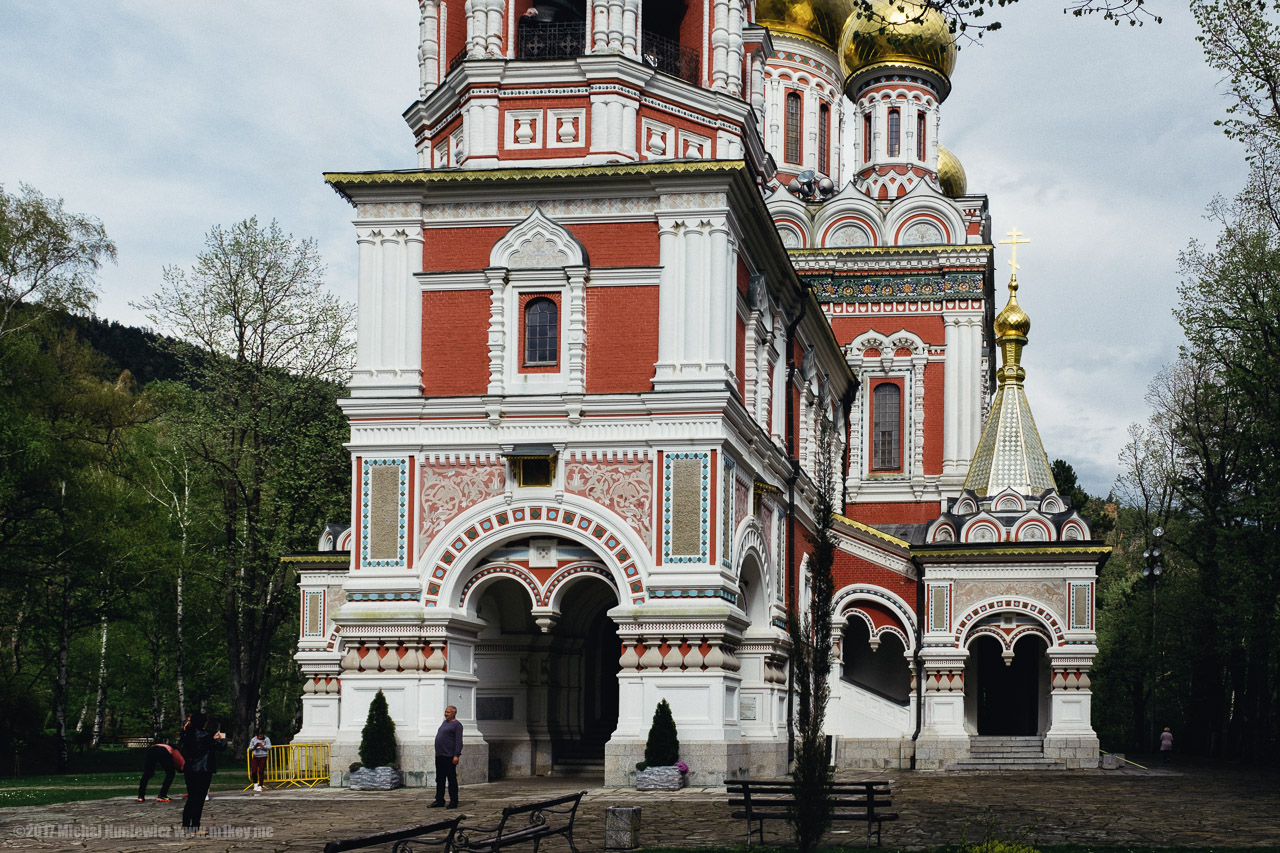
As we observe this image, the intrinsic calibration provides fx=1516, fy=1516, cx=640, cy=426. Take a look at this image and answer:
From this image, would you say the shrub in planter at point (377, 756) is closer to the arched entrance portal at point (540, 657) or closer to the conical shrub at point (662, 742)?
the arched entrance portal at point (540, 657)

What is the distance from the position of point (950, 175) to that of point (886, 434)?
8844 millimetres

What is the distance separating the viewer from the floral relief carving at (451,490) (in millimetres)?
18562

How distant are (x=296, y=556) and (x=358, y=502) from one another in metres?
7.22

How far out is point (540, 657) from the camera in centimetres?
2117

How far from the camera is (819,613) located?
10.0 meters

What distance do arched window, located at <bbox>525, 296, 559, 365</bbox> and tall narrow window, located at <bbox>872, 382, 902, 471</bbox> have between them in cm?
1602

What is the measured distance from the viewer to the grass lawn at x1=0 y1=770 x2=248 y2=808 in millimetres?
17469

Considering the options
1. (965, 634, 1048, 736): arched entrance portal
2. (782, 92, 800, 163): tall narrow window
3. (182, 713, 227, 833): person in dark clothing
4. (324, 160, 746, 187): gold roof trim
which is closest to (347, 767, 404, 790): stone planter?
(182, 713, 227, 833): person in dark clothing

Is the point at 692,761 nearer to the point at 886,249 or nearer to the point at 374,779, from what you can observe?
the point at 374,779

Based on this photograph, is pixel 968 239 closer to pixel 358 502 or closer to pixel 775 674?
pixel 775 674

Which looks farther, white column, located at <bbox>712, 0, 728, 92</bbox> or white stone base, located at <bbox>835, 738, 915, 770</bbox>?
white stone base, located at <bbox>835, 738, 915, 770</bbox>

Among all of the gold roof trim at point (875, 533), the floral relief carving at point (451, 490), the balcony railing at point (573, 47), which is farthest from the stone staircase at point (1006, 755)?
the balcony railing at point (573, 47)

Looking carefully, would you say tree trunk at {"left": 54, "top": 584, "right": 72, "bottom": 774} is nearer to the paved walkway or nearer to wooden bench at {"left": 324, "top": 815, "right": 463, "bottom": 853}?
the paved walkway

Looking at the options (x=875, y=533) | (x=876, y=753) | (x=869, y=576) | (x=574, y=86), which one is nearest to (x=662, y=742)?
(x=574, y=86)
